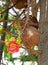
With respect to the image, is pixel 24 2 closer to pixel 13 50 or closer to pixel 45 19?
pixel 45 19

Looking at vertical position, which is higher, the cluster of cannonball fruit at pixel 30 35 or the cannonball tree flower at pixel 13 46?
the cluster of cannonball fruit at pixel 30 35

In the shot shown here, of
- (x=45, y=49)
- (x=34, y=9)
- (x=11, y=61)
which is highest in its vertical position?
(x=34, y=9)

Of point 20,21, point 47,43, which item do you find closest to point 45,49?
point 47,43

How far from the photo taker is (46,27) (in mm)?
687

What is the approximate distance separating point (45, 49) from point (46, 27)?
0.07 meters

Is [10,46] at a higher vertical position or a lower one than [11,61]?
higher

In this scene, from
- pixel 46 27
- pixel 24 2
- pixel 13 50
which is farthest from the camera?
pixel 24 2

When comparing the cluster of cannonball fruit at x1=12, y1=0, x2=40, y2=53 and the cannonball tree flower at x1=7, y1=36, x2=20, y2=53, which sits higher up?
the cluster of cannonball fruit at x1=12, y1=0, x2=40, y2=53

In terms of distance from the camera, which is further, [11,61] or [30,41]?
[11,61]

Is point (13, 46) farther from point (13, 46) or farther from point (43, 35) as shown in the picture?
point (43, 35)

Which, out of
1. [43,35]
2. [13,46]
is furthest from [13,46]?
[43,35]

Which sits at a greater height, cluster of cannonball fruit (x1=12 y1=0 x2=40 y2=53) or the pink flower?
cluster of cannonball fruit (x1=12 y1=0 x2=40 y2=53)

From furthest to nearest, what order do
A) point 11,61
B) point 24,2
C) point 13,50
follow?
point 11,61, point 24,2, point 13,50

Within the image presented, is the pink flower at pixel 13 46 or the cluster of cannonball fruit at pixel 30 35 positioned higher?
the cluster of cannonball fruit at pixel 30 35
